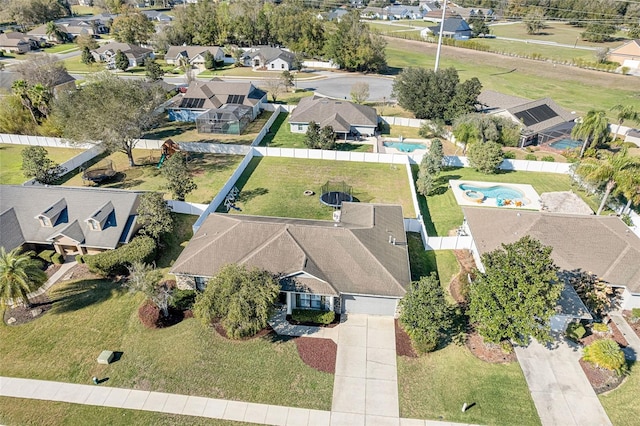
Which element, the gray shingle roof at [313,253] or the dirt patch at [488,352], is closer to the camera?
the dirt patch at [488,352]

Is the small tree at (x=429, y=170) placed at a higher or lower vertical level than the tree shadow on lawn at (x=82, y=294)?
higher

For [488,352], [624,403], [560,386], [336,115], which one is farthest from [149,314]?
[336,115]

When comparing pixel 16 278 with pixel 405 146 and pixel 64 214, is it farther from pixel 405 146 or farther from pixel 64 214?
pixel 405 146

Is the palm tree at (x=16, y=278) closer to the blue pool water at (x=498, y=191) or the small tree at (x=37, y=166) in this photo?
the small tree at (x=37, y=166)

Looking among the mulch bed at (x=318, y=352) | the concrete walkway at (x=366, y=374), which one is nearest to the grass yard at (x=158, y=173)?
the mulch bed at (x=318, y=352)

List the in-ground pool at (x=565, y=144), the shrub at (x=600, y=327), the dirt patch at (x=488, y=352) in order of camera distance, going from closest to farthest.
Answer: the dirt patch at (x=488, y=352) → the shrub at (x=600, y=327) → the in-ground pool at (x=565, y=144)

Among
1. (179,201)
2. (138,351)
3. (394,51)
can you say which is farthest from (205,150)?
(394,51)
